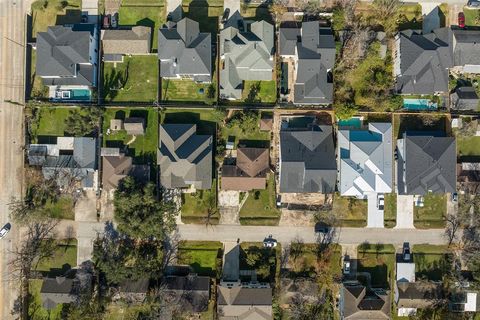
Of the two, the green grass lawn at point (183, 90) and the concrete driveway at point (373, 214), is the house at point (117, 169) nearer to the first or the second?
the green grass lawn at point (183, 90)

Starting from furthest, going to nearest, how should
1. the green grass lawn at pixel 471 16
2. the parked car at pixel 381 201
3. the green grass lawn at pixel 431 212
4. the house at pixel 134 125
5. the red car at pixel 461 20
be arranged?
1. the green grass lawn at pixel 471 16
2. the red car at pixel 461 20
3. the green grass lawn at pixel 431 212
4. the parked car at pixel 381 201
5. the house at pixel 134 125

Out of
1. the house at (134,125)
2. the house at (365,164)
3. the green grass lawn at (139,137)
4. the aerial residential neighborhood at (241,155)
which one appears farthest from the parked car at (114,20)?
the house at (365,164)

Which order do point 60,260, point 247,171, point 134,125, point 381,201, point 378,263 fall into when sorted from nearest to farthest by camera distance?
point 134,125 < point 247,171 < point 381,201 < point 60,260 < point 378,263

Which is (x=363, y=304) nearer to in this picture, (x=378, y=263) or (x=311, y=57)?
(x=378, y=263)

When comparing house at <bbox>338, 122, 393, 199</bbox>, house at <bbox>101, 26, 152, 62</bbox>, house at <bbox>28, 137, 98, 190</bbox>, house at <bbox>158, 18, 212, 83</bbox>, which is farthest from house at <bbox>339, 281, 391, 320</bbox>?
house at <bbox>101, 26, 152, 62</bbox>

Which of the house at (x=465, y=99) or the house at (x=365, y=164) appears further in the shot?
the house at (x=465, y=99)

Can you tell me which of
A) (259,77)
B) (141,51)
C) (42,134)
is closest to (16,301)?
(42,134)

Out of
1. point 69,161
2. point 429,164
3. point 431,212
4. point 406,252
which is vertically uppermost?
point 429,164

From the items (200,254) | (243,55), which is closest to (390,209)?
(200,254)
